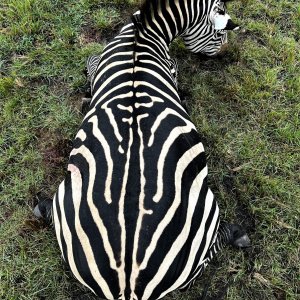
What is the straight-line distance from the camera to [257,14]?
16.4ft

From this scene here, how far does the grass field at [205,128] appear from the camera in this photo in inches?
138

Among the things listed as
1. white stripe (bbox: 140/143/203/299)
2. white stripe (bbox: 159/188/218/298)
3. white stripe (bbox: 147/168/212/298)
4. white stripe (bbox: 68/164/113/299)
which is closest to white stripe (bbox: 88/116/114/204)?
white stripe (bbox: 68/164/113/299)

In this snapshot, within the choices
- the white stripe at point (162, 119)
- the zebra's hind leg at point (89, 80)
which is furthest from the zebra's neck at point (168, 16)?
the white stripe at point (162, 119)

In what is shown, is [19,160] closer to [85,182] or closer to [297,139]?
[85,182]

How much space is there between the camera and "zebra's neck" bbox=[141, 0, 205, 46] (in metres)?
3.53

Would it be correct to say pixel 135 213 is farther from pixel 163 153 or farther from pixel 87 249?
pixel 163 153

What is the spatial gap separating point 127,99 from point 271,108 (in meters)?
2.12

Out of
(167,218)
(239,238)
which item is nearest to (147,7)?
(167,218)

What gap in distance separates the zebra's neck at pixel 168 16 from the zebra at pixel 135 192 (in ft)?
0.62

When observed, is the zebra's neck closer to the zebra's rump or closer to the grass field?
the zebra's rump

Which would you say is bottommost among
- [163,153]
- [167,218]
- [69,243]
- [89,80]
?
[69,243]

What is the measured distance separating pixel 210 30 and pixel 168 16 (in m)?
0.63

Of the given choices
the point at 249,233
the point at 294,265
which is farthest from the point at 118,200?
the point at 294,265

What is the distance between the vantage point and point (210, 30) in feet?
13.4
